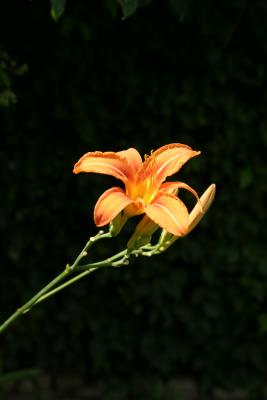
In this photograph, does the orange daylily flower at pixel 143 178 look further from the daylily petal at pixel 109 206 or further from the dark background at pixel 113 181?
the dark background at pixel 113 181

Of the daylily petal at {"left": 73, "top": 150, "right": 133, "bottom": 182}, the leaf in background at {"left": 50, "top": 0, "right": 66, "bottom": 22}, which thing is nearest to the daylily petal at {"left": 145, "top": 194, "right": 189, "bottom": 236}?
the daylily petal at {"left": 73, "top": 150, "right": 133, "bottom": 182}

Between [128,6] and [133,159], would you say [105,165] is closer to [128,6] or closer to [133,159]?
[133,159]

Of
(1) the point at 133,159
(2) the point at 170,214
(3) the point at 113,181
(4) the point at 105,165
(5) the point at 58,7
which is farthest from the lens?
(3) the point at 113,181

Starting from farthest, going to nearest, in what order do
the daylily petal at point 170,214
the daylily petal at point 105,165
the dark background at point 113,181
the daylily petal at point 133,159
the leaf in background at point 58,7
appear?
the dark background at point 113,181 < the leaf in background at point 58,7 < the daylily petal at point 133,159 < the daylily petal at point 105,165 < the daylily petal at point 170,214

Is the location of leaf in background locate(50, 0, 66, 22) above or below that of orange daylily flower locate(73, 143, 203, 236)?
above

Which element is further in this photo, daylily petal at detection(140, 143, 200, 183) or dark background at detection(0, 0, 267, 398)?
dark background at detection(0, 0, 267, 398)

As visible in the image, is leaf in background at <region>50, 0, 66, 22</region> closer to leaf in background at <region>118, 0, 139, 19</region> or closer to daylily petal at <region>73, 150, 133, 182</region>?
leaf in background at <region>118, 0, 139, 19</region>

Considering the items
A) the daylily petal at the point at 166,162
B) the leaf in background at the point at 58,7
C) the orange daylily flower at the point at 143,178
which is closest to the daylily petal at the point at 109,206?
the orange daylily flower at the point at 143,178

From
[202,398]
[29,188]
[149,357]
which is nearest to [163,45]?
[29,188]

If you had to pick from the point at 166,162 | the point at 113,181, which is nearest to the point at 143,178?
the point at 166,162
